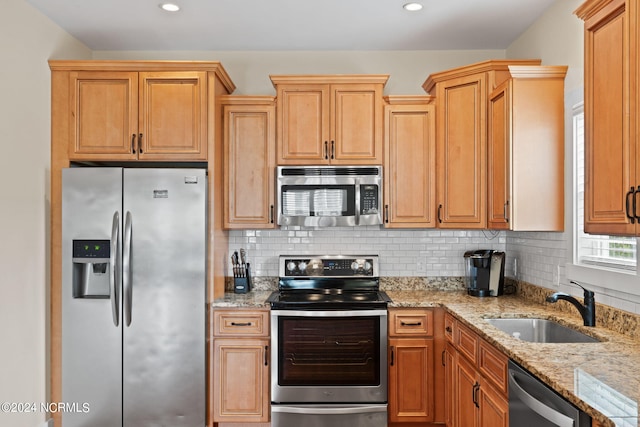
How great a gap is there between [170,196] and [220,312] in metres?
0.83

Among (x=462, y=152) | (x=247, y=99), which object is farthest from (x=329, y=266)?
(x=247, y=99)

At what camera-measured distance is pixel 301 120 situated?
343cm

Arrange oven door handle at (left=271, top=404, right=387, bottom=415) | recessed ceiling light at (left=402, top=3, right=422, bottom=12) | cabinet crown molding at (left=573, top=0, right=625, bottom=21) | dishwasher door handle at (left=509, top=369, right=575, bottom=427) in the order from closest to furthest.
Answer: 1. dishwasher door handle at (left=509, top=369, right=575, bottom=427)
2. cabinet crown molding at (left=573, top=0, right=625, bottom=21)
3. recessed ceiling light at (left=402, top=3, right=422, bottom=12)
4. oven door handle at (left=271, top=404, right=387, bottom=415)

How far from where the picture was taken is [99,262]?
3.02 m

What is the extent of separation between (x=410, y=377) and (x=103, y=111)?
107 inches

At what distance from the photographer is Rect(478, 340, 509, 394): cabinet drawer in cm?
207

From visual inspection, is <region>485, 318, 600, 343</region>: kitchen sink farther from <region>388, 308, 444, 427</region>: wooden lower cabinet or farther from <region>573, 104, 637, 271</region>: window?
<region>388, 308, 444, 427</region>: wooden lower cabinet

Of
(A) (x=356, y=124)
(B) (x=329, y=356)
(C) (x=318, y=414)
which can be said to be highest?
(A) (x=356, y=124)

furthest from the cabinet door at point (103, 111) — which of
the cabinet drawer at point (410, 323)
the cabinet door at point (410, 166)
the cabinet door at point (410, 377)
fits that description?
the cabinet door at point (410, 377)

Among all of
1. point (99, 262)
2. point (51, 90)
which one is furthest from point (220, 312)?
point (51, 90)

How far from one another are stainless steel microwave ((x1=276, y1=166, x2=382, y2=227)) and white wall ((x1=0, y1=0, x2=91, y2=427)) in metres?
1.56

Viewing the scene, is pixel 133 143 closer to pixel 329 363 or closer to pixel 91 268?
pixel 91 268

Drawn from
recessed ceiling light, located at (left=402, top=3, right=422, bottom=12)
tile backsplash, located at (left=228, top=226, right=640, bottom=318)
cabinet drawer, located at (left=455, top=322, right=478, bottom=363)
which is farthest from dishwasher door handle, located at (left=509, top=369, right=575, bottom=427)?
recessed ceiling light, located at (left=402, top=3, right=422, bottom=12)

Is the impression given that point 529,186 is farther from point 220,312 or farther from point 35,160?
point 35,160
